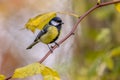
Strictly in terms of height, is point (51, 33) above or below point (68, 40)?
above

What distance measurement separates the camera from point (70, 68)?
3.08m

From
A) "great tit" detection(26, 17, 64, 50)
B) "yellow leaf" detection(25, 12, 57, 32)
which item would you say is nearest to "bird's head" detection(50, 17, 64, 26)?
"great tit" detection(26, 17, 64, 50)

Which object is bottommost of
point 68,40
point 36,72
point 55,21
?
point 68,40

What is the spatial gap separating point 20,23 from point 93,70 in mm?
2115

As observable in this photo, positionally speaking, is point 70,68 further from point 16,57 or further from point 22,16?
point 22,16

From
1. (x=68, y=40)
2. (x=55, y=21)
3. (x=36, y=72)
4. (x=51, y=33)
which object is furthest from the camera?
(x=68, y=40)

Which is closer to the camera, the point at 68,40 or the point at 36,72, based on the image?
the point at 36,72

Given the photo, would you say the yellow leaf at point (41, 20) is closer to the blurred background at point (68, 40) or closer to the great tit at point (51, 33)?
the great tit at point (51, 33)

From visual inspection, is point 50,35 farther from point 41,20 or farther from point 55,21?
point 41,20

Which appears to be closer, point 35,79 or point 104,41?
point 104,41

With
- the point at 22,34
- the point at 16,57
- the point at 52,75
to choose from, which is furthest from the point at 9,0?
the point at 52,75

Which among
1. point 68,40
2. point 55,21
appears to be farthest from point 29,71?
point 68,40

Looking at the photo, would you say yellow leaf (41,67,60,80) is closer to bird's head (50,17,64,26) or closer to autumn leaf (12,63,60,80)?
autumn leaf (12,63,60,80)

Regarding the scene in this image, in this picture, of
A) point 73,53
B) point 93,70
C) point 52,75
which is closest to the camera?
point 52,75
